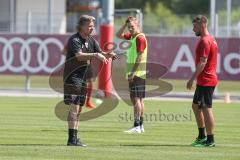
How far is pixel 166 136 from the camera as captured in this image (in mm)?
16328

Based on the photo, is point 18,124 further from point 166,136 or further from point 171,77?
point 171,77

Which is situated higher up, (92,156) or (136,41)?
(136,41)

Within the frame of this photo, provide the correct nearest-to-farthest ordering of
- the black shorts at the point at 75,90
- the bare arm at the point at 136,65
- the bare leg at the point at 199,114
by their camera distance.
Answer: the black shorts at the point at 75,90 < the bare leg at the point at 199,114 < the bare arm at the point at 136,65

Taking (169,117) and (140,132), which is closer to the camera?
(140,132)

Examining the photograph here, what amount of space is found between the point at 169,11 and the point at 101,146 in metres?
69.0

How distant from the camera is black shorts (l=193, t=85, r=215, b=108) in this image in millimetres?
14594

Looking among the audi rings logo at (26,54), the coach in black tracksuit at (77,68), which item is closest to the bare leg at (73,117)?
the coach in black tracksuit at (77,68)

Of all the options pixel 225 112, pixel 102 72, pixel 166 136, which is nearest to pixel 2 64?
pixel 102 72

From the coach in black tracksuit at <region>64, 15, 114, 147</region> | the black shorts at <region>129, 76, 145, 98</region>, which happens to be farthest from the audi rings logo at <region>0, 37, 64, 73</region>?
the coach in black tracksuit at <region>64, 15, 114, 147</region>

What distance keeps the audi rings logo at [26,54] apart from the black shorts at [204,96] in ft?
60.4

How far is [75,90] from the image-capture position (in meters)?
14.5

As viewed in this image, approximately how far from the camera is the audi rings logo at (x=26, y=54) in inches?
1293

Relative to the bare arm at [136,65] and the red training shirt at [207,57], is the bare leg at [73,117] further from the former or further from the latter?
the bare arm at [136,65]

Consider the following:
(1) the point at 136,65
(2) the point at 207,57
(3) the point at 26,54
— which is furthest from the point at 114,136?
(3) the point at 26,54
